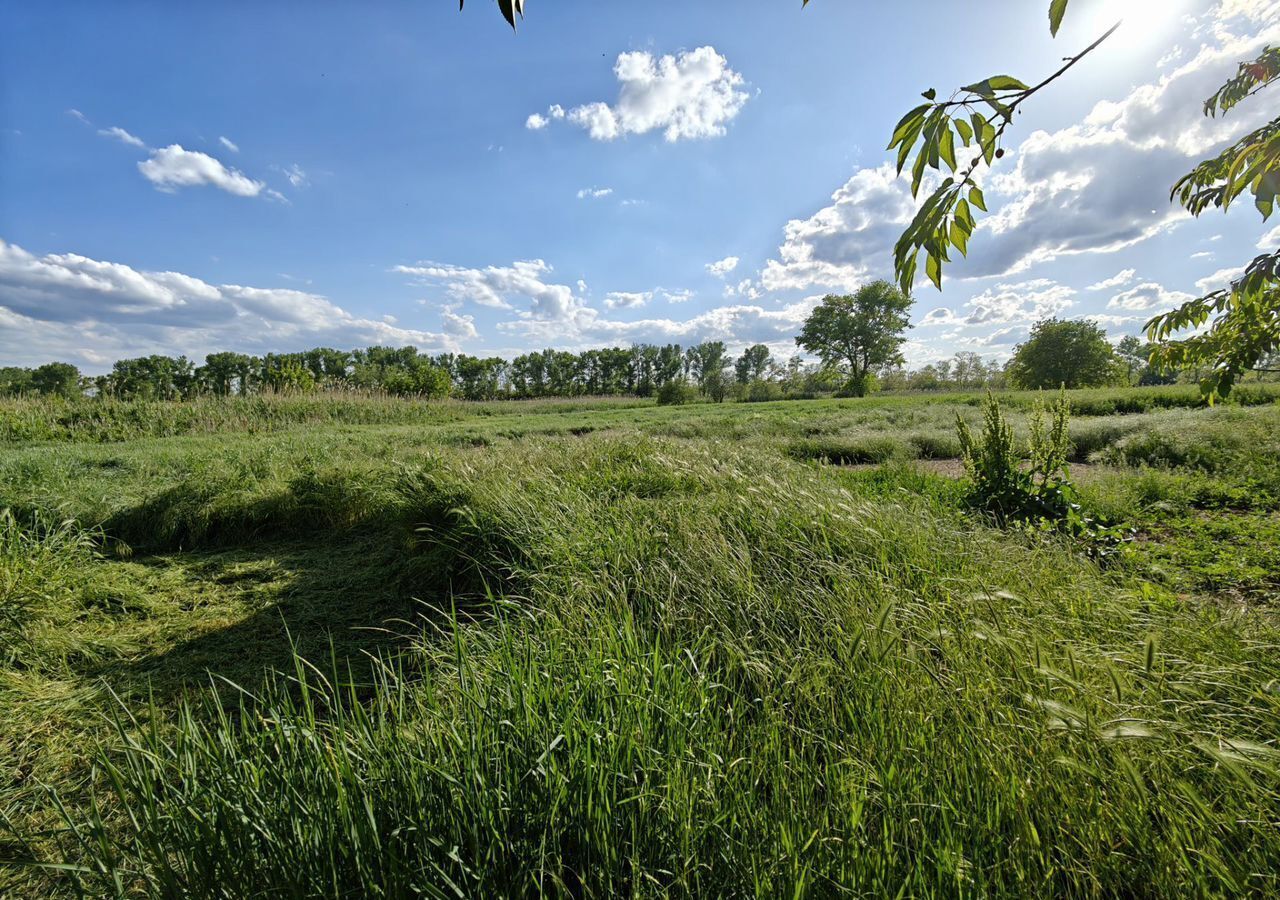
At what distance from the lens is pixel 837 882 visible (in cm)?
109

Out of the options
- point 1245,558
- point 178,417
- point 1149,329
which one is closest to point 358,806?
point 1149,329

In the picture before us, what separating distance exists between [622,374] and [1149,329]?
65905mm

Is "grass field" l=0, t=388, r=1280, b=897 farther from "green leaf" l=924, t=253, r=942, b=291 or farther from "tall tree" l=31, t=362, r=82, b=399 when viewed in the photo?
"tall tree" l=31, t=362, r=82, b=399

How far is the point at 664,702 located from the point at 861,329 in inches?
2292

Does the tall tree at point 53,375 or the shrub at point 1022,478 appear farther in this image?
the tall tree at point 53,375

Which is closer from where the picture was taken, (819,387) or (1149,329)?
(1149,329)

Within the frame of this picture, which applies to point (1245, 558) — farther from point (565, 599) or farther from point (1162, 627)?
point (565, 599)

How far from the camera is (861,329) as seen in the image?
5291cm

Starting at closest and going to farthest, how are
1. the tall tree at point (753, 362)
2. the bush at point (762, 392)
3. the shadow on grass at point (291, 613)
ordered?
the shadow on grass at point (291, 613), the bush at point (762, 392), the tall tree at point (753, 362)

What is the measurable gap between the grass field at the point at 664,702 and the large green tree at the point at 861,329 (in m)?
52.8

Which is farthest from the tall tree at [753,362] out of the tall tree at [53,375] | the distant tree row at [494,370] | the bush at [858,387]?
the tall tree at [53,375]

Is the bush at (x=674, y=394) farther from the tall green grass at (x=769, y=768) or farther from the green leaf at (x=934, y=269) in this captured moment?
the green leaf at (x=934, y=269)

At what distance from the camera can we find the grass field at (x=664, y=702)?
111cm

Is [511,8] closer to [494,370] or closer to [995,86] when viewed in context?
[995,86]
